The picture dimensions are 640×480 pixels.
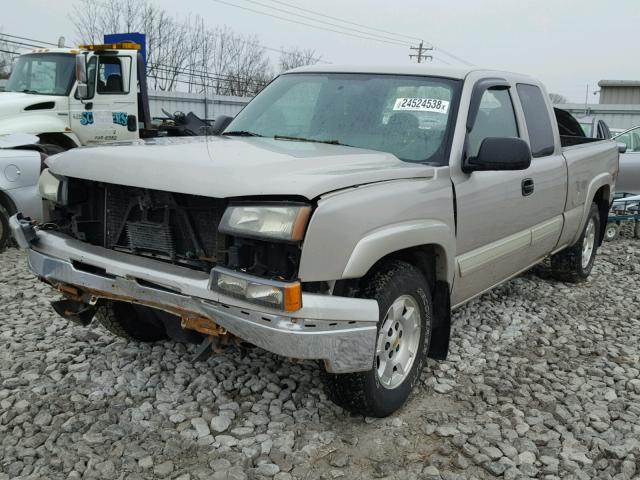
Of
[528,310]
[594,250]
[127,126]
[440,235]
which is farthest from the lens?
[127,126]

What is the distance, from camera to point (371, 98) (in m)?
3.89

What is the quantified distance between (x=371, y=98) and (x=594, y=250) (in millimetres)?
3686

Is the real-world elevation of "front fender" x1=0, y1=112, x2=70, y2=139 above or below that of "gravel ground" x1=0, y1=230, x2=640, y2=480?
above

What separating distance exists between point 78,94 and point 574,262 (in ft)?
25.8

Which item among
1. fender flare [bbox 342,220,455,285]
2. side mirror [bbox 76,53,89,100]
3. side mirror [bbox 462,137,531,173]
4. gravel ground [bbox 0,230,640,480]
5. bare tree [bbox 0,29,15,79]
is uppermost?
bare tree [bbox 0,29,15,79]

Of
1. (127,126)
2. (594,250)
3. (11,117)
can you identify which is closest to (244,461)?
(594,250)

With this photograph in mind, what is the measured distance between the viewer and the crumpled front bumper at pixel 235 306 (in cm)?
256

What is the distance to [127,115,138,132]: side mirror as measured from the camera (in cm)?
1065

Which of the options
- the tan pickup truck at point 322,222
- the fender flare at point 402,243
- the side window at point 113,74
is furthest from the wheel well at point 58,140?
the fender flare at point 402,243

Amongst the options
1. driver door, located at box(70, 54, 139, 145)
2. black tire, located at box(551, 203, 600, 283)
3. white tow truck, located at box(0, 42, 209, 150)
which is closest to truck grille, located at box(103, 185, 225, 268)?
black tire, located at box(551, 203, 600, 283)

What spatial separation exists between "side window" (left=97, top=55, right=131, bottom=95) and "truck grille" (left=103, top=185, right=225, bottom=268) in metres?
7.98

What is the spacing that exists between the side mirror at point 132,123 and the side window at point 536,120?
753 cm

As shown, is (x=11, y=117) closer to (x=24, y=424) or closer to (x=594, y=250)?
(x=24, y=424)

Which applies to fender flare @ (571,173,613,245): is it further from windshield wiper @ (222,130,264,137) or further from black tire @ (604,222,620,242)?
windshield wiper @ (222,130,264,137)
